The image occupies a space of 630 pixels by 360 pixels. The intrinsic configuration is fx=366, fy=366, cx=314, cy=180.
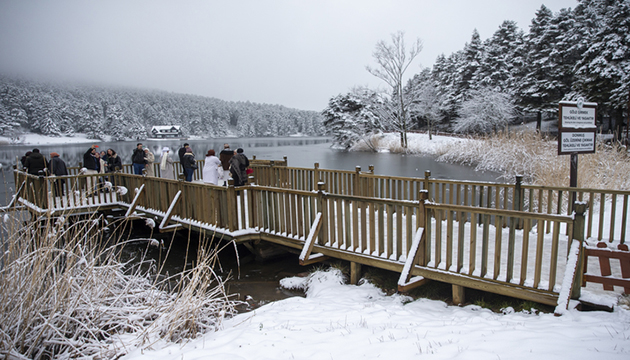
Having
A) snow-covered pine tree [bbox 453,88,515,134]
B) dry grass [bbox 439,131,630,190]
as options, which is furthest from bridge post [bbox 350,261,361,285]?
snow-covered pine tree [bbox 453,88,515,134]

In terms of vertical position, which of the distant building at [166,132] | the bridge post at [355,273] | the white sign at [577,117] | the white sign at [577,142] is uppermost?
the distant building at [166,132]

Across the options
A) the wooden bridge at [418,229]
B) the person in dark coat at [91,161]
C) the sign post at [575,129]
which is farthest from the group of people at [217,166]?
the sign post at [575,129]

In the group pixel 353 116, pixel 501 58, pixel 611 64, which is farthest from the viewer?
pixel 353 116

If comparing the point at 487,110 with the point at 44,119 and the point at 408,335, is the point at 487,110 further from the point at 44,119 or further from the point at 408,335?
the point at 44,119

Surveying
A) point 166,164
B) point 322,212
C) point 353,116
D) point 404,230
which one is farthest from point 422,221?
point 353,116

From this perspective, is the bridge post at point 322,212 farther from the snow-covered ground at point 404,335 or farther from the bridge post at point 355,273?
the snow-covered ground at point 404,335

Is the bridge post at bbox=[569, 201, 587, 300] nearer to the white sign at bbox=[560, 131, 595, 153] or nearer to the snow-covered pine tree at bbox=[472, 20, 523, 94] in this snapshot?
the white sign at bbox=[560, 131, 595, 153]

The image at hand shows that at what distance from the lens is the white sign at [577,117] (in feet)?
18.1

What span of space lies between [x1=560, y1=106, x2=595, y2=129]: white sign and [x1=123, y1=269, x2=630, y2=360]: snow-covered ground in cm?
333

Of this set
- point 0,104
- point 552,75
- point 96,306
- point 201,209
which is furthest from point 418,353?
point 0,104

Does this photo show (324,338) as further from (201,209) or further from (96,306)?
(201,209)

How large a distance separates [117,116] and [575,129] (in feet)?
306

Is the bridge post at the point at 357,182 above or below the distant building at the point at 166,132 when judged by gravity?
below

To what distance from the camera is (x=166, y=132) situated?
99000mm
